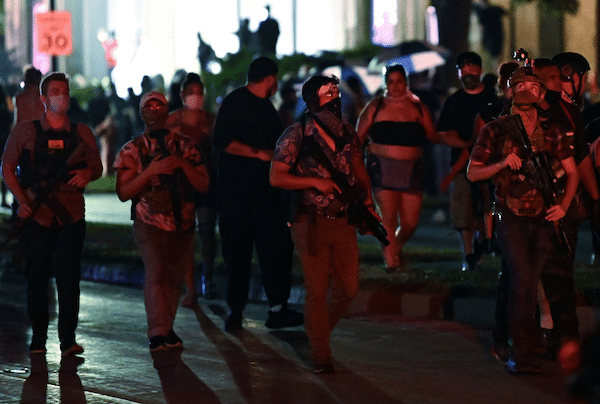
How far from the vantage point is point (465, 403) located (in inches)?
262

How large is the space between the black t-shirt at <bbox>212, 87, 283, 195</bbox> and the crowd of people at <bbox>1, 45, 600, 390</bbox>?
10 mm

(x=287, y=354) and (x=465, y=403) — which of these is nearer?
(x=465, y=403)

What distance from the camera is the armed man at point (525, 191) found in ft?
23.7

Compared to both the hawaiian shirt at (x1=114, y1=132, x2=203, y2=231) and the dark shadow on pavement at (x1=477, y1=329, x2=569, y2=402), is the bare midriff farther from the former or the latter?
the dark shadow on pavement at (x1=477, y1=329, x2=569, y2=402)

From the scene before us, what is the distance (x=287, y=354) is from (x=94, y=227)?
889 centimetres

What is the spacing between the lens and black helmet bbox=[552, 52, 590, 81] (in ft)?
27.0

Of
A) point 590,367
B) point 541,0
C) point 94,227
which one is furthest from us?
point 541,0

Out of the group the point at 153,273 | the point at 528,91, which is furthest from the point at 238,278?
the point at 528,91

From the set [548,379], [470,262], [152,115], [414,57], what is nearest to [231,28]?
[414,57]

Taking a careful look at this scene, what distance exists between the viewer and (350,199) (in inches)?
292

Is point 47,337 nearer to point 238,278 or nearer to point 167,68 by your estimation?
point 238,278

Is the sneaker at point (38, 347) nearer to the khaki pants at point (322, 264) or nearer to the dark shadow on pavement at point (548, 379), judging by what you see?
the khaki pants at point (322, 264)

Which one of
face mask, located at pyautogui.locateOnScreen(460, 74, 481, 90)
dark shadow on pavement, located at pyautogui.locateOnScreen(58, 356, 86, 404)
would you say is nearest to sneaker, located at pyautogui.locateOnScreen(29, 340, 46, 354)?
dark shadow on pavement, located at pyautogui.locateOnScreen(58, 356, 86, 404)

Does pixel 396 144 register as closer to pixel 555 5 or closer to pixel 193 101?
pixel 193 101
